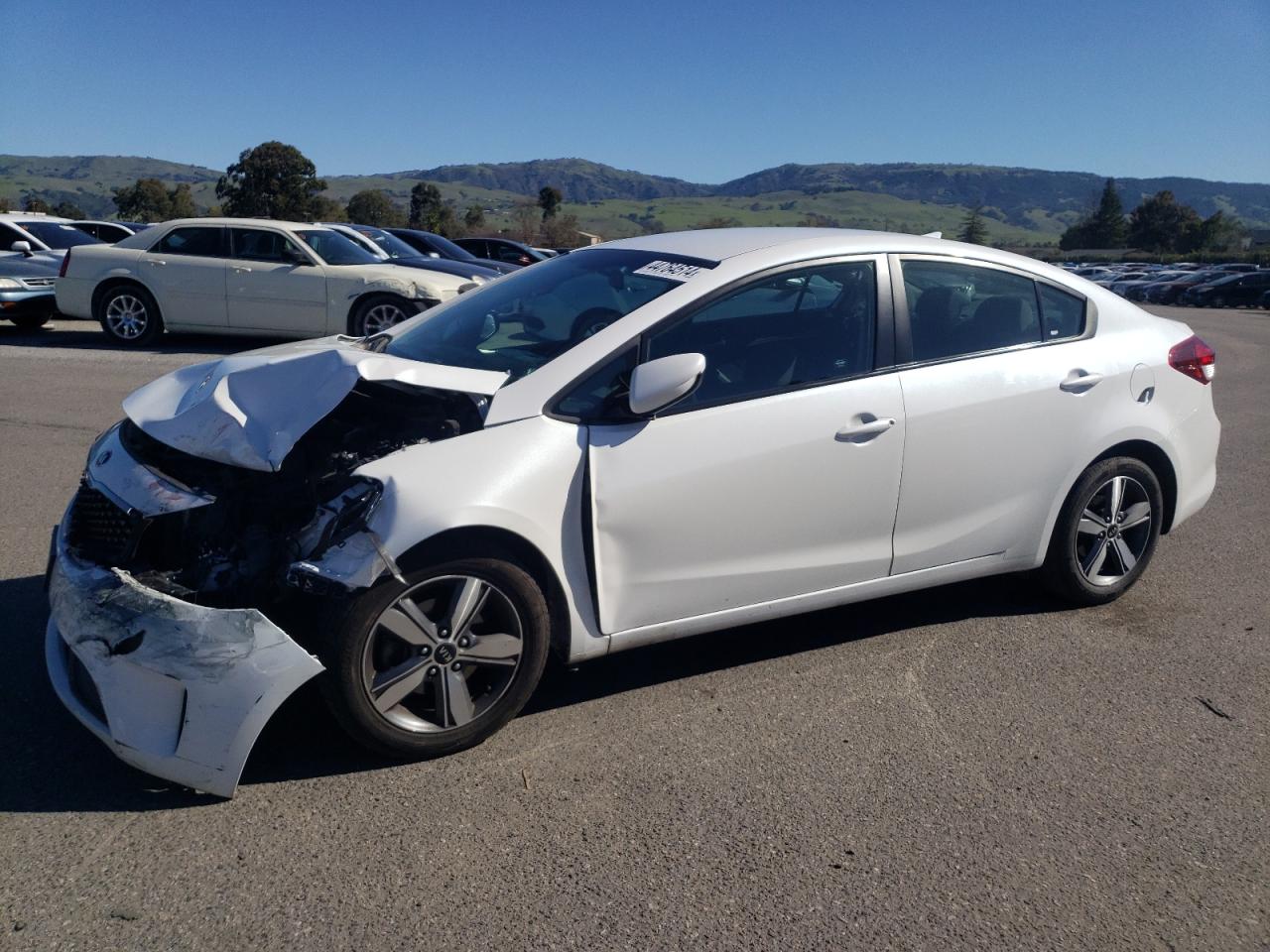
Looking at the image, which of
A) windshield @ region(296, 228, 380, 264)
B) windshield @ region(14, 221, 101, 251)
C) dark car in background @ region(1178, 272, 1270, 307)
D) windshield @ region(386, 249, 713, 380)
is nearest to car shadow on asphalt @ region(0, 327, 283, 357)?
windshield @ region(14, 221, 101, 251)

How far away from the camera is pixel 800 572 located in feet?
12.9

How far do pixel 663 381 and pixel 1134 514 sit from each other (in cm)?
254

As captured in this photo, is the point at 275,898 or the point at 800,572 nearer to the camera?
the point at 275,898

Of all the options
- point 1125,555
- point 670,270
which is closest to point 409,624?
point 670,270

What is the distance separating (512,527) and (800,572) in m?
1.18

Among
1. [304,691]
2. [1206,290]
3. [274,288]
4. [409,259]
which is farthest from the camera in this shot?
[1206,290]

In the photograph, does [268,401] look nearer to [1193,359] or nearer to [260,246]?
[1193,359]

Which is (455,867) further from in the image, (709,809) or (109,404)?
(109,404)

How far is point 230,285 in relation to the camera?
41.7 ft

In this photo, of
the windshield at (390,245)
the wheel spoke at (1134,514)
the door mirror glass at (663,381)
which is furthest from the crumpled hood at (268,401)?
the windshield at (390,245)

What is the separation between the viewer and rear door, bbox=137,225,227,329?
41.8 ft

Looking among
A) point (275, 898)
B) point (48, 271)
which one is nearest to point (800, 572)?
point (275, 898)

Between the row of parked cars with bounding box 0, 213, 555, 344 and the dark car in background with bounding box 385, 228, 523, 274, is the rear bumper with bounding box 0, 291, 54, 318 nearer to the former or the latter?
the row of parked cars with bounding box 0, 213, 555, 344

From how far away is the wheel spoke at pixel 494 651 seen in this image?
3354 millimetres
